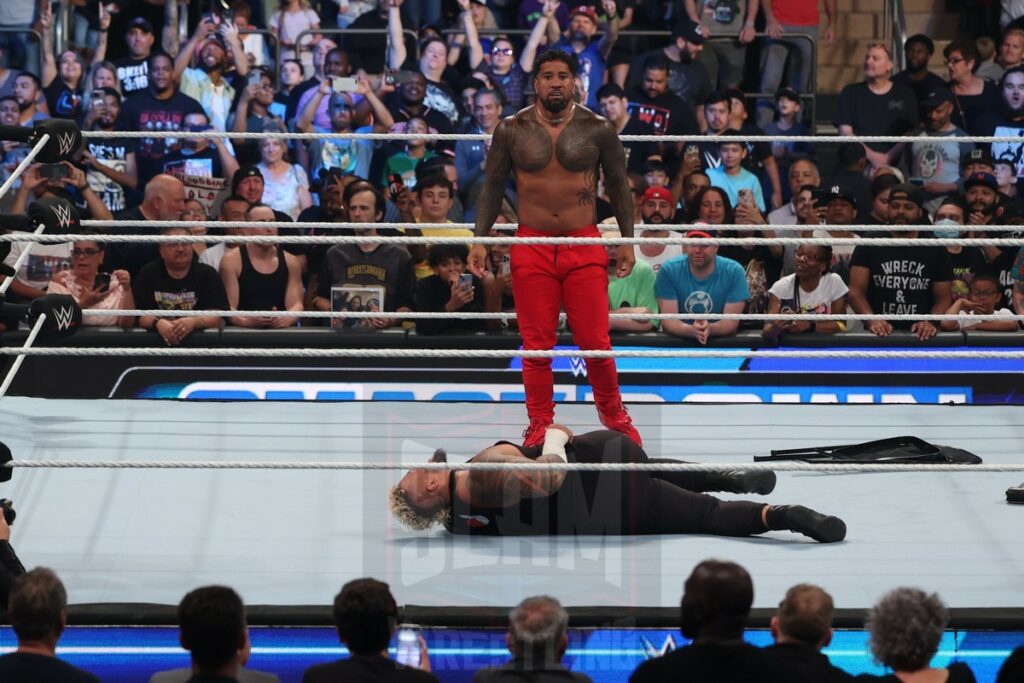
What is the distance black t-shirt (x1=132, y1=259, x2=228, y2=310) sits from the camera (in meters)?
6.35

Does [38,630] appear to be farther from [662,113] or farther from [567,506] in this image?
[662,113]

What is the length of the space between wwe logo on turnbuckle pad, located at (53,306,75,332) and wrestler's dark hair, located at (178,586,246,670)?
1.39m

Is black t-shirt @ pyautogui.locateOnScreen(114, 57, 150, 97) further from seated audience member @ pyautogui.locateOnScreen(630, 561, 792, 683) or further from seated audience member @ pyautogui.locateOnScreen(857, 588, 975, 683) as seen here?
seated audience member @ pyautogui.locateOnScreen(857, 588, 975, 683)

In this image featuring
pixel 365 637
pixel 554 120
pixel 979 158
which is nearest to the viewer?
pixel 365 637

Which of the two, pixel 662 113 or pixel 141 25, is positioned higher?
pixel 141 25

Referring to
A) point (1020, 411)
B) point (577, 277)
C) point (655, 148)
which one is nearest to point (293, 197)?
point (655, 148)

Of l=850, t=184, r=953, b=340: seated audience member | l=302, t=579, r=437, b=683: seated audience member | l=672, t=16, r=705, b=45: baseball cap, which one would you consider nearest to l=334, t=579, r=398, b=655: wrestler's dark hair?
l=302, t=579, r=437, b=683: seated audience member

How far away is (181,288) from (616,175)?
8.29 ft

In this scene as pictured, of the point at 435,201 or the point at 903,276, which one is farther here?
the point at 903,276

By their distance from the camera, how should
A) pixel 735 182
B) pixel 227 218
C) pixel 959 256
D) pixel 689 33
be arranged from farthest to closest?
pixel 689 33 < pixel 735 182 < pixel 227 218 < pixel 959 256

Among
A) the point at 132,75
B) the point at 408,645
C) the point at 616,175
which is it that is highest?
the point at 132,75

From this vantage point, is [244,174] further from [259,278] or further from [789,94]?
[789,94]

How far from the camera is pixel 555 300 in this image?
4.70m

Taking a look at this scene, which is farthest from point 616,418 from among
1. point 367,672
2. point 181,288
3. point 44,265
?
point 44,265
